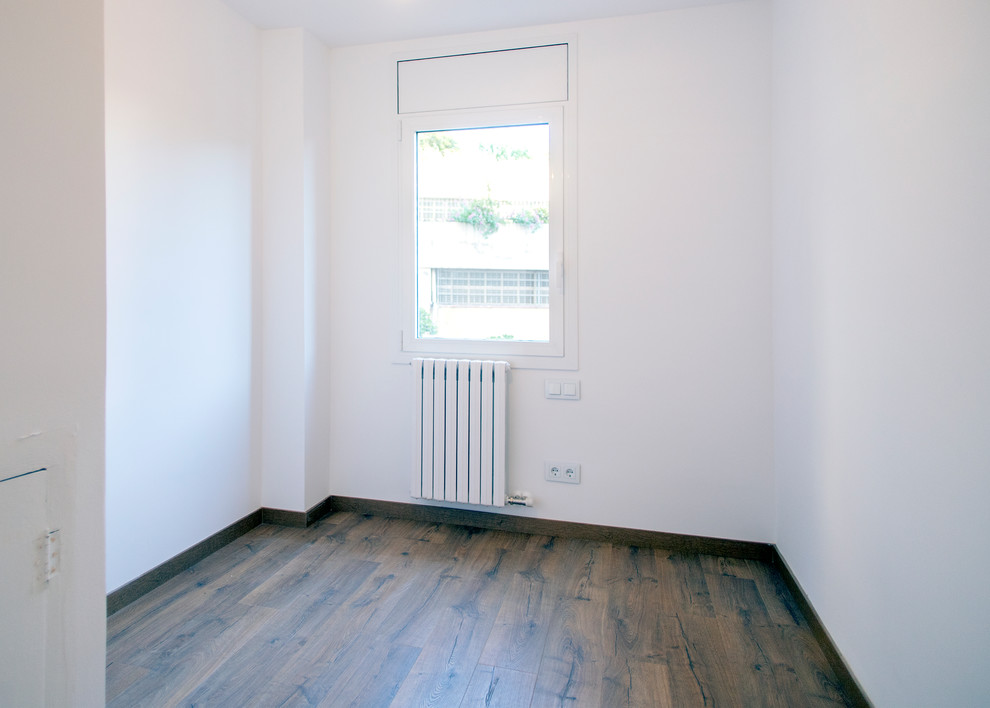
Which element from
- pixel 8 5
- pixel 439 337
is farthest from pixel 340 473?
pixel 8 5

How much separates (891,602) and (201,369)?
2.80 m

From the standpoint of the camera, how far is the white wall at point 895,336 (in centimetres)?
120

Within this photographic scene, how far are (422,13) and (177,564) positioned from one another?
9.44ft

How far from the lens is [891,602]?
154cm

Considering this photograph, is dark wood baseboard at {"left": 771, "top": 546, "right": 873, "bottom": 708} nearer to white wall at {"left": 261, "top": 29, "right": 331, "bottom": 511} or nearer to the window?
the window

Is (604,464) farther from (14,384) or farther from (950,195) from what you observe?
(14,384)

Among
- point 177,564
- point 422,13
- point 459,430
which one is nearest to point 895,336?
point 459,430

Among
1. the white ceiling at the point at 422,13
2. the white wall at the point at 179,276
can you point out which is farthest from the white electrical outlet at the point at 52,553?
the white ceiling at the point at 422,13

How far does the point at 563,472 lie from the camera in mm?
3084

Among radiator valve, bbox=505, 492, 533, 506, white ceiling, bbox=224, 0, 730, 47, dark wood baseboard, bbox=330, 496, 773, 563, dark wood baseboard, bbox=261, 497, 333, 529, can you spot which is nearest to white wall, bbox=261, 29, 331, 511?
dark wood baseboard, bbox=261, 497, 333, 529

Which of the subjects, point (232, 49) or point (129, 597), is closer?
point (129, 597)

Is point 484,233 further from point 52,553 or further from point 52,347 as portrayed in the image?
point 52,553

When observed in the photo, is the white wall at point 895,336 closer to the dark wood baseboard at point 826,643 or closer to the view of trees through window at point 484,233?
the dark wood baseboard at point 826,643

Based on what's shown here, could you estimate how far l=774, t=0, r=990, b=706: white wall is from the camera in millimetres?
1197
